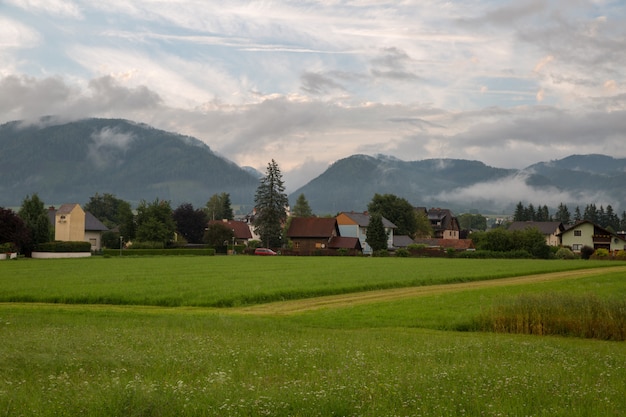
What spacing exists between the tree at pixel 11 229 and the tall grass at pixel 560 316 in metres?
79.6

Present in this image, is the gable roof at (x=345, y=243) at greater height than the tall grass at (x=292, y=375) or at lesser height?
greater

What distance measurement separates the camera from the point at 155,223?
114688mm

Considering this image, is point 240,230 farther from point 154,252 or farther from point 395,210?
point 154,252

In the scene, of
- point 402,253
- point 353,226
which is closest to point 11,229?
point 402,253

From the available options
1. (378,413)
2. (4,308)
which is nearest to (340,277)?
(4,308)

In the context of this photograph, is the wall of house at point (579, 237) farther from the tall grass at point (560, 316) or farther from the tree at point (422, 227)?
the tall grass at point (560, 316)

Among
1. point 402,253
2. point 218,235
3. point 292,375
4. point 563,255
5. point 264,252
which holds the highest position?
point 218,235

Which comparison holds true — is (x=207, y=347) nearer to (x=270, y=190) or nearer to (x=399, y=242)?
(x=270, y=190)

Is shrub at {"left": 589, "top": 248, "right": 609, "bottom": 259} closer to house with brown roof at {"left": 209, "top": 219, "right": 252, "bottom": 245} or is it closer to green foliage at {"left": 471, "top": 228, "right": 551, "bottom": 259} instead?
green foliage at {"left": 471, "top": 228, "right": 551, "bottom": 259}

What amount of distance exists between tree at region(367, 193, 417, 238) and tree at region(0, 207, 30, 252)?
91414 millimetres

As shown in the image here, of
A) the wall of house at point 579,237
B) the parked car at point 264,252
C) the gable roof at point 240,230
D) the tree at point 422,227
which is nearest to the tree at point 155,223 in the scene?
the parked car at point 264,252

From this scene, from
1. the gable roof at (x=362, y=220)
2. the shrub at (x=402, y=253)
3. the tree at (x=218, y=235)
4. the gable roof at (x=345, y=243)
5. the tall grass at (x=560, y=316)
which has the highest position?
the gable roof at (x=362, y=220)

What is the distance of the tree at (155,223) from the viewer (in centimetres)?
11412

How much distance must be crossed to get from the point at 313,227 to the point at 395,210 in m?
41.6
